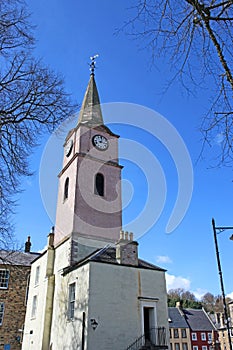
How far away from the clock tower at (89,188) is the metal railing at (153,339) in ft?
18.8

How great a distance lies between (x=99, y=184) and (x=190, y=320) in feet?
108

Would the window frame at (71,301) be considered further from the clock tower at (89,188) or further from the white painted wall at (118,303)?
the white painted wall at (118,303)

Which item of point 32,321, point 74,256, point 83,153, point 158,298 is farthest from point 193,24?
point 32,321

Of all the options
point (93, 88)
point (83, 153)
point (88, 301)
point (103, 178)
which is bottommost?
point (88, 301)

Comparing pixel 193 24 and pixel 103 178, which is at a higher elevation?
pixel 103 178

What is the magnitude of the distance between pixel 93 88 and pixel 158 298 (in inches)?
726

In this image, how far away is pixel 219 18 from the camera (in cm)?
398

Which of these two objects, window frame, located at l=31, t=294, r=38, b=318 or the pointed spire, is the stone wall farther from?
the pointed spire

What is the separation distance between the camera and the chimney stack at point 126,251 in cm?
1584

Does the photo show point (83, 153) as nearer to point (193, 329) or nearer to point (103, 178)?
point (103, 178)

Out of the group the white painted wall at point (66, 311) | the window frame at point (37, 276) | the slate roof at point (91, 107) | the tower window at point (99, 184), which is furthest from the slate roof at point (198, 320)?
the slate roof at point (91, 107)

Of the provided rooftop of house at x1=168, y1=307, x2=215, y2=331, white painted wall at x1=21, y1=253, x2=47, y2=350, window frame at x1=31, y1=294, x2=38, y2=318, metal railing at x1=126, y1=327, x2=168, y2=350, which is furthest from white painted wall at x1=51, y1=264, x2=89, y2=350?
rooftop of house at x1=168, y1=307, x2=215, y2=331

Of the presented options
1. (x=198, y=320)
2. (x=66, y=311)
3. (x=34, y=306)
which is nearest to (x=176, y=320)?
(x=198, y=320)

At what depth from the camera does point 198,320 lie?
4500 centimetres
